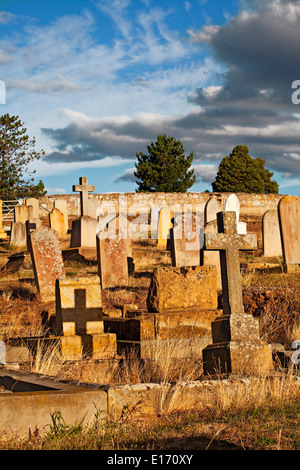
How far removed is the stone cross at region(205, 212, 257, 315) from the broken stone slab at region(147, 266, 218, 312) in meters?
1.68

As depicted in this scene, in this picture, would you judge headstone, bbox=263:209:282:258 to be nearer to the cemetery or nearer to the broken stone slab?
the cemetery

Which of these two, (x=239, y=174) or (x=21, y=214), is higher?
(x=239, y=174)

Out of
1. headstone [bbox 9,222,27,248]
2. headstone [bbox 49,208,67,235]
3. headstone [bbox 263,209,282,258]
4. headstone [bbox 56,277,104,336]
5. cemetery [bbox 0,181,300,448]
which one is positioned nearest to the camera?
cemetery [bbox 0,181,300,448]

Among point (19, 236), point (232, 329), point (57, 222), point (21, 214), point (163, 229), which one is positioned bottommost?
point (232, 329)

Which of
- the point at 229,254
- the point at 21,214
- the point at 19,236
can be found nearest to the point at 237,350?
the point at 229,254

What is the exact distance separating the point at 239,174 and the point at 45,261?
36545 mm

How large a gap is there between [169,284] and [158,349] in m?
1.25

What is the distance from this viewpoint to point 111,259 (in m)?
14.0

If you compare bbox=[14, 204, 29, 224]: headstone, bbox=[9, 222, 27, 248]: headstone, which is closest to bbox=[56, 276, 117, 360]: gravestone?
bbox=[9, 222, 27, 248]: headstone

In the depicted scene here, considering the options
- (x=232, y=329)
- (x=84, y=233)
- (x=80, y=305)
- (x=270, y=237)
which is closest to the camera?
(x=232, y=329)

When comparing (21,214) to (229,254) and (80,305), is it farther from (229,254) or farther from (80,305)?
(229,254)

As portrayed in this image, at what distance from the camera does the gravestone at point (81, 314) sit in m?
8.52

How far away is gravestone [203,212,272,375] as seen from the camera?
21.9 ft

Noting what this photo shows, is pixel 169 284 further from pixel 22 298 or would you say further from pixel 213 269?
pixel 22 298
